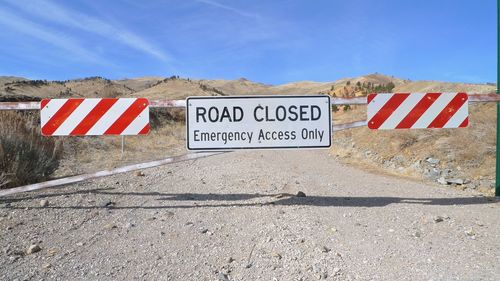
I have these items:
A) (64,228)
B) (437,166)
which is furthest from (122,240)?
(437,166)

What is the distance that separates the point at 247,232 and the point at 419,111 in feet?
10.2

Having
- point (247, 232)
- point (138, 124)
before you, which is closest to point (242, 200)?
point (247, 232)

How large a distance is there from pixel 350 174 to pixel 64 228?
244 inches

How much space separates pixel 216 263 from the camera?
4.15 m

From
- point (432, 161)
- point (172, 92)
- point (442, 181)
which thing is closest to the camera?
point (442, 181)

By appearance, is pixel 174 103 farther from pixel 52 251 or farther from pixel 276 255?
pixel 276 255

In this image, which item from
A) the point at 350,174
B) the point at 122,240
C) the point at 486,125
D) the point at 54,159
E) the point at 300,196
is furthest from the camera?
the point at 486,125

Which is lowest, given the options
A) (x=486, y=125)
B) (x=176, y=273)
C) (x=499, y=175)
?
(x=176, y=273)

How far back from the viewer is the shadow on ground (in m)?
6.24

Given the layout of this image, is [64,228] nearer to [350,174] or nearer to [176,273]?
[176,273]

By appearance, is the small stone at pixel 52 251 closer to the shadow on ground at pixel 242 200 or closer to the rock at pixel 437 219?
the shadow on ground at pixel 242 200

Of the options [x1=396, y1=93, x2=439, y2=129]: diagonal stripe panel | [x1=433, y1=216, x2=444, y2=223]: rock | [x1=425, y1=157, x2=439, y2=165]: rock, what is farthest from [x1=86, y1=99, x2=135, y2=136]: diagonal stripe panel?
[x1=425, y1=157, x2=439, y2=165]: rock

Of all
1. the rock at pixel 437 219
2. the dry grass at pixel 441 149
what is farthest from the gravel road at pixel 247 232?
the dry grass at pixel 441 149

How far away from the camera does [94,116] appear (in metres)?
6.27
